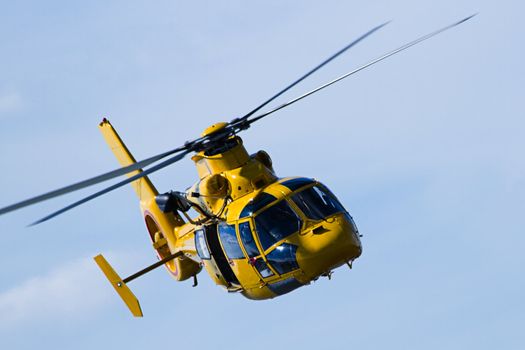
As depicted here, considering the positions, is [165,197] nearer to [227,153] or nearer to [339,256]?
[227,153]

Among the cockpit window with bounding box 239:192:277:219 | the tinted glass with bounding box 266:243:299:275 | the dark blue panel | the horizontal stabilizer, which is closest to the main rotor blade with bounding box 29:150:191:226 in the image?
the cockpit window with bounding box 239:192:277:219

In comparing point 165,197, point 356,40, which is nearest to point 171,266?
point 165,197

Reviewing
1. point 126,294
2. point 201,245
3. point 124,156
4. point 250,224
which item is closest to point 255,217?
point 250,224

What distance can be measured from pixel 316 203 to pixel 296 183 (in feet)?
2.63

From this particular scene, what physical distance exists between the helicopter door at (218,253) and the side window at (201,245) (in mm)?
179

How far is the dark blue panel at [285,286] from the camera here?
1040 inches

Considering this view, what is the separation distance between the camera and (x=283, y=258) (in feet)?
85.6

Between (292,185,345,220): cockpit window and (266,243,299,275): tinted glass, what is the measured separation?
984 mm

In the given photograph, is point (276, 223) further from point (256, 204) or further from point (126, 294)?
point (126, 294)

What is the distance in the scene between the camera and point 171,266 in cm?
3145

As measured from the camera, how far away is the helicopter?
25.9 metres

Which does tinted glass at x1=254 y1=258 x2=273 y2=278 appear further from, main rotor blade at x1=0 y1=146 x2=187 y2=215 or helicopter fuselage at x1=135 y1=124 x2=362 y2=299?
main rotor blade at x1=0 y1=146 x2=187 y2=215

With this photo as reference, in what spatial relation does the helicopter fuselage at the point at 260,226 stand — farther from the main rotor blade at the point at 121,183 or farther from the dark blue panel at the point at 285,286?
the main rotor blade at the point at 121,183

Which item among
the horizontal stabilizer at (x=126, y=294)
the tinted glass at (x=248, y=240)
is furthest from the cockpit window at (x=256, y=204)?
the horizontal stabilizer at (x=126, y=294)
